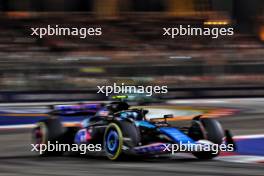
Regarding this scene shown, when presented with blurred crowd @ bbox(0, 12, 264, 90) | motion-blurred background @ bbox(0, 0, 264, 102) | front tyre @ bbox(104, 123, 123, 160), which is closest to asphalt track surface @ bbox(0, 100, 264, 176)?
front tyre @ bbox(104, 123, 123, 160)

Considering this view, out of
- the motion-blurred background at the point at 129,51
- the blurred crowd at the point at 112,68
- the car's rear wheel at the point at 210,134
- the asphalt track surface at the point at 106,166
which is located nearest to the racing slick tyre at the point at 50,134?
the asphalt track surface at the point at 106,166

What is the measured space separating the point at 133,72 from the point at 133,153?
15998mm

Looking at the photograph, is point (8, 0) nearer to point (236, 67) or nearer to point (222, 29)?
point (222, 29)

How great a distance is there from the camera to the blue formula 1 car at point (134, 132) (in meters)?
9.07

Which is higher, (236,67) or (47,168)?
(236,67)

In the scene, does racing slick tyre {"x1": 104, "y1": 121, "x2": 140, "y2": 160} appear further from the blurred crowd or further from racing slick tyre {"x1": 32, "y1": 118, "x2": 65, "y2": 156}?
the blurred crowd

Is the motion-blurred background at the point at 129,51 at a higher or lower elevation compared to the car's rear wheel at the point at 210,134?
higher

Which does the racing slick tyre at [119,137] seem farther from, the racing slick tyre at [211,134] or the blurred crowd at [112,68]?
the blurred crowd at [112,68]

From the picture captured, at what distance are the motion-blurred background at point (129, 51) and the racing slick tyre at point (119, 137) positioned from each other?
13.4m

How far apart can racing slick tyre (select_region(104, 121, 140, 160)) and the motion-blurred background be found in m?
13.4

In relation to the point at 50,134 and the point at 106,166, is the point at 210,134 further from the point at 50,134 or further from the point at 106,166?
the point at 50,134

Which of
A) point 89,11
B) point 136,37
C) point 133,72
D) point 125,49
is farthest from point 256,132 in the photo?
point 89,11

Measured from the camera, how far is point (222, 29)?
138 feet

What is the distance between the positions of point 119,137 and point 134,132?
21 cm
